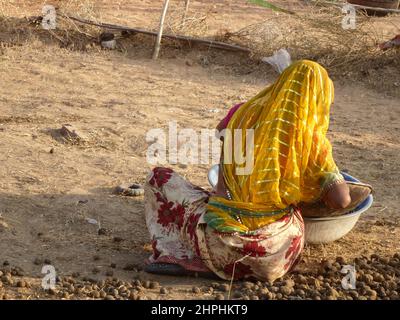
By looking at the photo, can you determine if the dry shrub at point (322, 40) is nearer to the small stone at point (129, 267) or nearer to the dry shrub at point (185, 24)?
the dry shrub at point (185, 24)

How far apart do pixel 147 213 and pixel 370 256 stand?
4.48 ft

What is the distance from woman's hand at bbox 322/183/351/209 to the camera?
4711 millimetres

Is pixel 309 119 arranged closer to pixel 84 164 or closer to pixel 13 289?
pixel 13 289

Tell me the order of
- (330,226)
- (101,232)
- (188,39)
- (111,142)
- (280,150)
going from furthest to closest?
(188,39)
(111,142)
(101,232)
(330,226)
(280,150)

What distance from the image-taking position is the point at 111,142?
7109 millimetres

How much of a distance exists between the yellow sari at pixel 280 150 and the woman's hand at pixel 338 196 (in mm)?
55

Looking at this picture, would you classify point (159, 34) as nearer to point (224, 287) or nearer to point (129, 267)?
point (129, 267)

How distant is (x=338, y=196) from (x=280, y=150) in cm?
39

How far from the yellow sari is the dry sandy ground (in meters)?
0.51

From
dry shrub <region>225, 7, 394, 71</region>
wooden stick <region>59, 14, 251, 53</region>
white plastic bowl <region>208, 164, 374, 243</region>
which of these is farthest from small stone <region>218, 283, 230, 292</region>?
wooden stick <region>59, 14, 251, 53</region>

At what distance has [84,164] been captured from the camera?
6652 mm

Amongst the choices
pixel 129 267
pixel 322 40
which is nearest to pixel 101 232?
pixel 129 267

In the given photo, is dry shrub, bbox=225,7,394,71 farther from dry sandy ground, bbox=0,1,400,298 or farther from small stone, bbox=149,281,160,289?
small stone, bbox=149,281,160,289

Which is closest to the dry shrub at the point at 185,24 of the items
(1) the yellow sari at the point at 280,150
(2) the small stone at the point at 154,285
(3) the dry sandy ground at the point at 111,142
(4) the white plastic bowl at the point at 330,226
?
(3) the dry sandy ground at the point at 111,142
